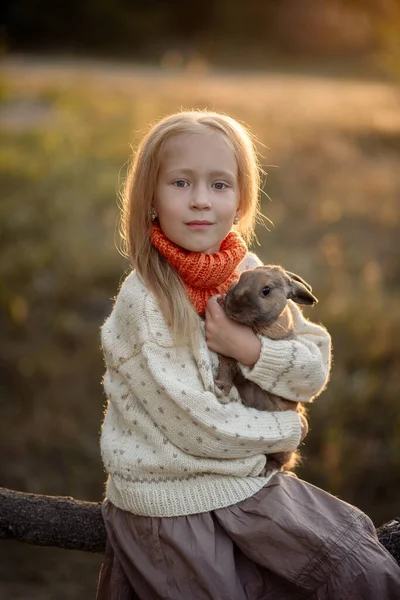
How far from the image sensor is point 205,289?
2.59 m

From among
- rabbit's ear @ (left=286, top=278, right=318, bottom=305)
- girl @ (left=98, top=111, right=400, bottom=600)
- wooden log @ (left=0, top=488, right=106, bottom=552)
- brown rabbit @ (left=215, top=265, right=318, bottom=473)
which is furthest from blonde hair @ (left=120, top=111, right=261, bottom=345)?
wooden log @ (left=0, top=488, right=106, bottom=552)

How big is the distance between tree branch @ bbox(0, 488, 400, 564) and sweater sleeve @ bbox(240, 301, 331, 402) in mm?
703

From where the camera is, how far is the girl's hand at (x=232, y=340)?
245cm

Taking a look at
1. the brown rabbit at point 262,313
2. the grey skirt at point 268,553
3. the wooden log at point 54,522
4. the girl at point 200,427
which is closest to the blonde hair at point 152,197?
the girl at point 200,427

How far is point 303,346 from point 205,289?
0.34m

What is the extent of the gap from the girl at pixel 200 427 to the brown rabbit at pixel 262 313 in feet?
0.12

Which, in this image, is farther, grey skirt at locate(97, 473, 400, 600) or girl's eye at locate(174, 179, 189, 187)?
girl's eye at locate(174, 179, 189, 187)

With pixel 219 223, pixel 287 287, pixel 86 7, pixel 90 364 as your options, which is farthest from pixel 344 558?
pixel 86 7

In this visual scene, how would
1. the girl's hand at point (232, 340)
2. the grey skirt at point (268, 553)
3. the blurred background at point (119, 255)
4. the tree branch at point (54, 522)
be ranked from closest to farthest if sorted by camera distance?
1. the grey skirt at point (268, 553)
2. the girl's hand at point (232, 340)
3. the tree branch at point (54, 522)
4. the blurred background at point (119, 255)

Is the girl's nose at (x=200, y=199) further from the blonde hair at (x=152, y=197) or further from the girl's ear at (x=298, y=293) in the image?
the girl's ear at (x=298, y=293)

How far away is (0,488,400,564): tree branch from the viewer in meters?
2.69

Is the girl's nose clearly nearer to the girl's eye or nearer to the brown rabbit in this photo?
the girl's eye

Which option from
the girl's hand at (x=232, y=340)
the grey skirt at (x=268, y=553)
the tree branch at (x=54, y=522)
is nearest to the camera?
the grey skirt at (x=268, y=553)

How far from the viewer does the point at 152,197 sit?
8.44 feet
